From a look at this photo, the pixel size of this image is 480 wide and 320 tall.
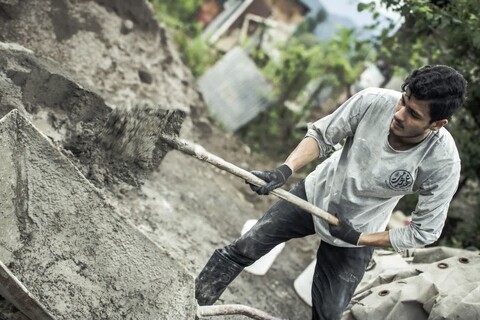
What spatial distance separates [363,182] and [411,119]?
43 centimetres

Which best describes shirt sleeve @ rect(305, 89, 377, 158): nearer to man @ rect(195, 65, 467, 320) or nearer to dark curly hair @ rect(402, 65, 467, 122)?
→ man @ rect(195, 65, 467, 320)

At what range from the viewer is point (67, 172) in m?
2.11

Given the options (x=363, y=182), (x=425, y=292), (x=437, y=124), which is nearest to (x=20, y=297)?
(x=363, y=182)

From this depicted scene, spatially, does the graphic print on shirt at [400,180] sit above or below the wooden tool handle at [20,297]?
above

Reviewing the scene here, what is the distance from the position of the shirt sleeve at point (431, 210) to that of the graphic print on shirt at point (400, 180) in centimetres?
8

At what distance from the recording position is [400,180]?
7.79 feet

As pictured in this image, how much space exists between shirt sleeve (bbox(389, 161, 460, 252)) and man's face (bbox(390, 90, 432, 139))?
0.24 metres

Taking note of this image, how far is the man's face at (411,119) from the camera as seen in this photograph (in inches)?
84.4

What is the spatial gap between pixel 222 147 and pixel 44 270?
4.40 metres

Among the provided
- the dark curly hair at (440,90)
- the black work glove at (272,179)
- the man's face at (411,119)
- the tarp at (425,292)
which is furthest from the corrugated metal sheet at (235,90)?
the dark curly hair at (440,90)

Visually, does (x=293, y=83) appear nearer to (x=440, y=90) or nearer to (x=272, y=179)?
(x=272, y=179)

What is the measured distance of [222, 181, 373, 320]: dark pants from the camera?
2584 mm

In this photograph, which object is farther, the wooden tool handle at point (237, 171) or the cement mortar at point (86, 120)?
the cement mortar at point (86, 120)

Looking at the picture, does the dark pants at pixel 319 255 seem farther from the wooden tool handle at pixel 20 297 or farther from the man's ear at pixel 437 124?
the wooden tool handle at pixel 20 297
